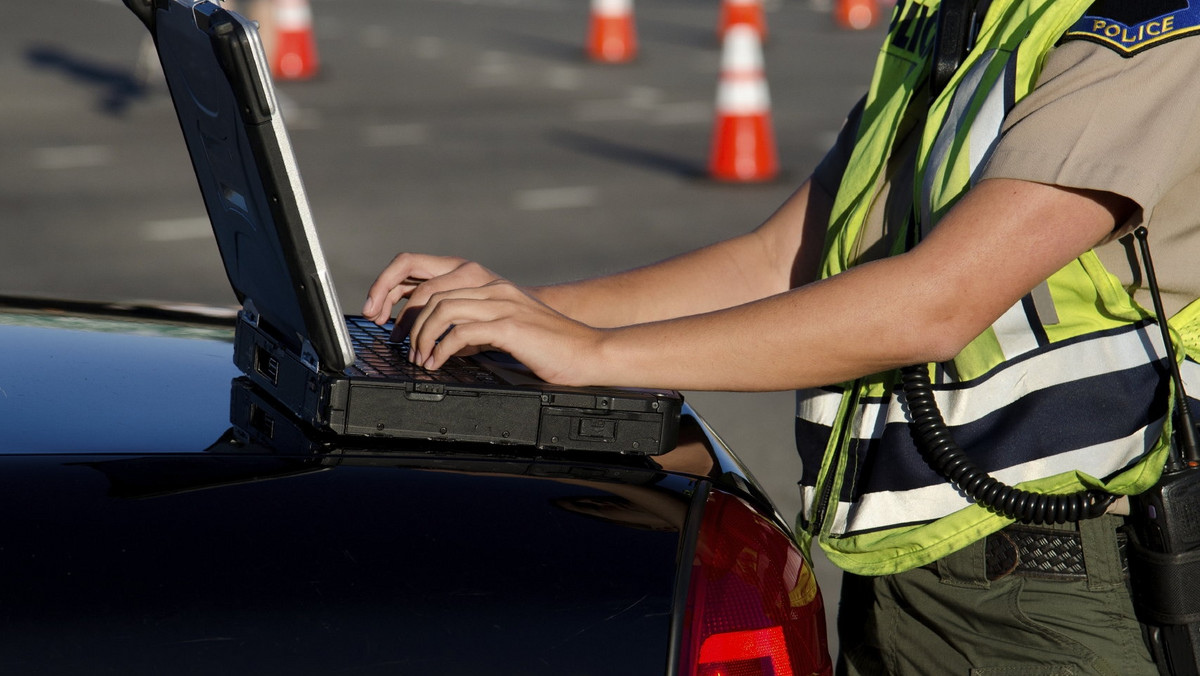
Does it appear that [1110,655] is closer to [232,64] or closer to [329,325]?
[329,325]

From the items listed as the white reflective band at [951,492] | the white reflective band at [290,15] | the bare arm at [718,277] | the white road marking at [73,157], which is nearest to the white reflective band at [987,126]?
the white reflective band at [951,492]

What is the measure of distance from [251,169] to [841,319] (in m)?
0.71

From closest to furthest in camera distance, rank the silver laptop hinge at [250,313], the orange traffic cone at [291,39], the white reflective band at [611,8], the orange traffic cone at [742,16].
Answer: the silver laptop hinge at [250,313], the orange traffic cone at [291,39], the white reflective band at [611,8], the orange traffic cone at [742,16]

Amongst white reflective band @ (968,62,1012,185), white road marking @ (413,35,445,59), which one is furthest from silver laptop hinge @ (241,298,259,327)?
white road marking @ (413,35,445,59)

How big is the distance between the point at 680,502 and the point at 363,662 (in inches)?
16.0

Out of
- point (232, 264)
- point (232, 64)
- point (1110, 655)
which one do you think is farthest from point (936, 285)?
point (232, 264)

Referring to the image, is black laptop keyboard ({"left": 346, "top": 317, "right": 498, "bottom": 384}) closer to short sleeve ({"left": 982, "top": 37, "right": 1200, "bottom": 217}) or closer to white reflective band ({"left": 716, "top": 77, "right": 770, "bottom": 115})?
short sleeve ({"left": 982, "top": 37, "right": 1200, "bottom": 217})

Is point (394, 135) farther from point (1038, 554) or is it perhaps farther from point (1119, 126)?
point (1119, 126)

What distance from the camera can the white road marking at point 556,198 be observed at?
8383 millimetres

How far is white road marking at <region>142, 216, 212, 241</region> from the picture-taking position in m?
7.52

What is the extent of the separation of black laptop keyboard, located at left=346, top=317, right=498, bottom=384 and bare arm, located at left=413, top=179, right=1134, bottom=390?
3cm

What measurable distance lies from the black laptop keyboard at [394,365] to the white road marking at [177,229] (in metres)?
5.73

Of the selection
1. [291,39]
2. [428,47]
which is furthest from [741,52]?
[428,47]

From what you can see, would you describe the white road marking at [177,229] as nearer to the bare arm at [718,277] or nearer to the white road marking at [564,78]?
the white road marking at [564,78]
